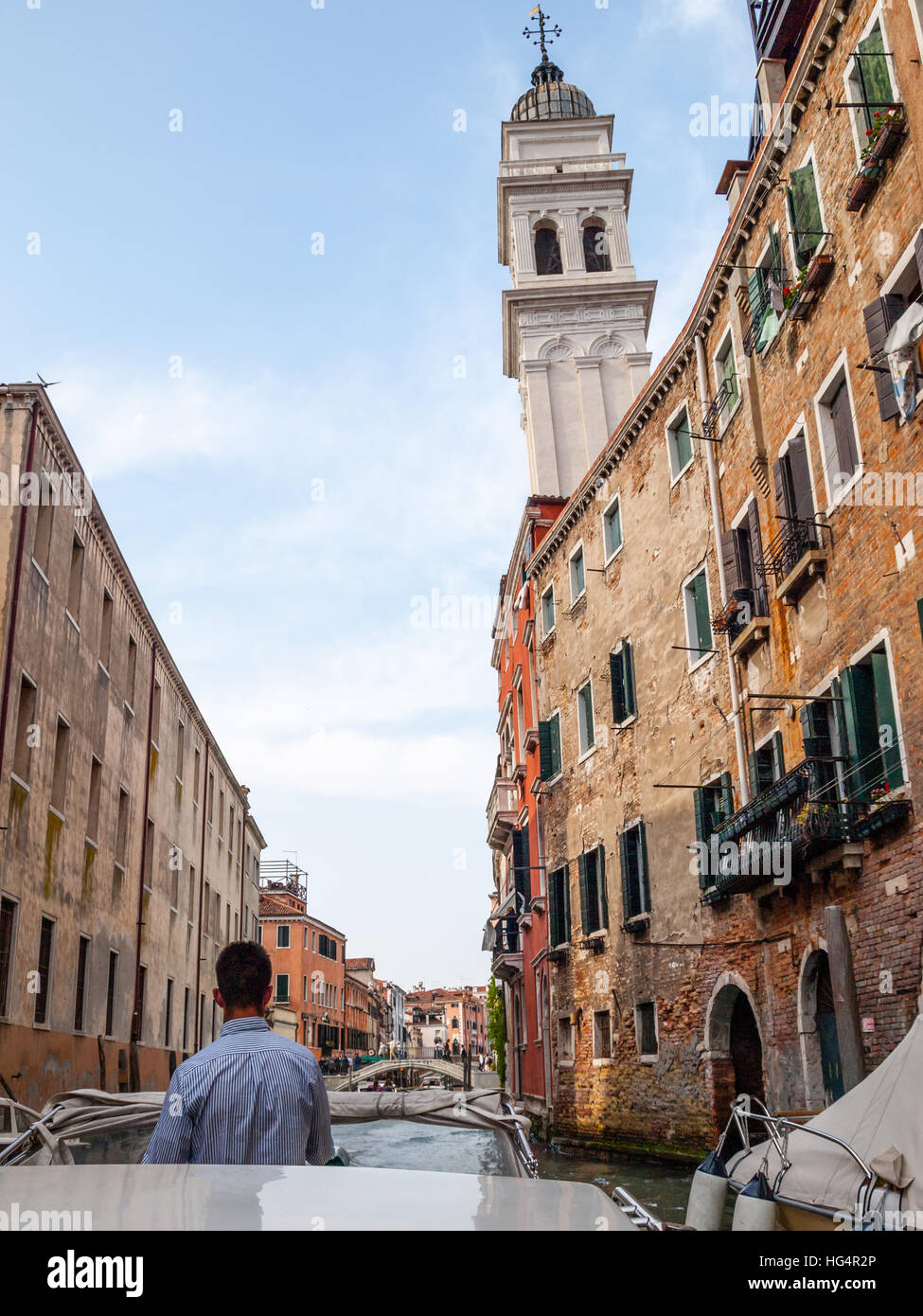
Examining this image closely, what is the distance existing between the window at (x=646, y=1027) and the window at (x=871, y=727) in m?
7.72

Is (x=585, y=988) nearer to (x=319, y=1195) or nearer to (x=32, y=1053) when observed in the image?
(x=32, y=1053)

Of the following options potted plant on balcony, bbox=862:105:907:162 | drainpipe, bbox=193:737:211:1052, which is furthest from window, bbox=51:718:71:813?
potted plant on balcony, bbox=862:105:907:162

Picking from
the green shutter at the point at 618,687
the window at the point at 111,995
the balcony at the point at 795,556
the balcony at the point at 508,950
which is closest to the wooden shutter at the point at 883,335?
the balcony at the point at 795,556

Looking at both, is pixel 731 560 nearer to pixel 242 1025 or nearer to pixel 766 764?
pixel 766 764

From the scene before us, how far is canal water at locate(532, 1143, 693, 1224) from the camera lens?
12797 mm

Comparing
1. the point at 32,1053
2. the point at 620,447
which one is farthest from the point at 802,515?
the point at 32,1053

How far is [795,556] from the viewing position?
42.8 ft

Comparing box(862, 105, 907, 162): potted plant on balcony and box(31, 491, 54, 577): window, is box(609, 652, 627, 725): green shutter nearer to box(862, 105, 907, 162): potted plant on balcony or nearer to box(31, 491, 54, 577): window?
box(31, 491, 54, 577): window

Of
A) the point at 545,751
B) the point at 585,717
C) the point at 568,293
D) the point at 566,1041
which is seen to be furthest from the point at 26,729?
the point at 568,293

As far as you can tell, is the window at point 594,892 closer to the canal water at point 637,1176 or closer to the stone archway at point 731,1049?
the canal water at point 637,1176

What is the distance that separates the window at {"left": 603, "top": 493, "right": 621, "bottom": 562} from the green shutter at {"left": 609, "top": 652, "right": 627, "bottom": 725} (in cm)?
209

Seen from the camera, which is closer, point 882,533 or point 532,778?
point 882,533

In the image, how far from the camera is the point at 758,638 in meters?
14.3
